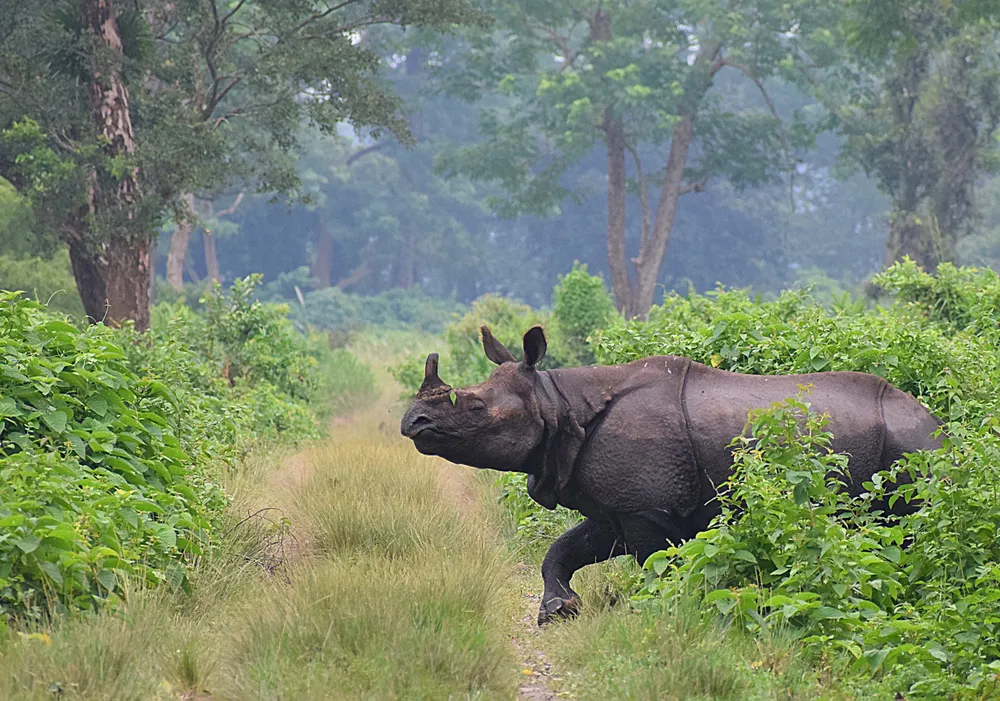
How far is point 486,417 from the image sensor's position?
251 inches

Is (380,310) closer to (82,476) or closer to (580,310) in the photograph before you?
(580,310)

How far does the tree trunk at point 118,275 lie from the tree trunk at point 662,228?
1782cm

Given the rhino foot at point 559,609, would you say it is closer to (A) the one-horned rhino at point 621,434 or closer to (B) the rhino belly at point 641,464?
(A) the one-horned rhino at point 621,434

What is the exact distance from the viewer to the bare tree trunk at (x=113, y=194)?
1580 centimetres

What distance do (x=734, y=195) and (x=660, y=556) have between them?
53.9 meters

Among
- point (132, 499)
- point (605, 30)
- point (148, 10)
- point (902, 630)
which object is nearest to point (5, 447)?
point (132, 499)

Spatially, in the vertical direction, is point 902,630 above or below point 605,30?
below

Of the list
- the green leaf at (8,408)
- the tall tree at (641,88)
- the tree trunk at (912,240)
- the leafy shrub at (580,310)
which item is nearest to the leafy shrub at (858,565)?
the green leaf at (8,408)

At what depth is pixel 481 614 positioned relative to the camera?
20.3 ft

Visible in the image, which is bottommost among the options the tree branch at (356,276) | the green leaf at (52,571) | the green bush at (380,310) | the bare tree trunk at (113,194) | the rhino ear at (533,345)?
the green bush at (380,310)

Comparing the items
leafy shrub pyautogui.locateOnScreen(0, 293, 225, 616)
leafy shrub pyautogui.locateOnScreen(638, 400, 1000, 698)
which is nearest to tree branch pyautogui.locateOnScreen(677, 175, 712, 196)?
leafy shrub pyautogui.locateOnScreen(0, 293, 225, 616)

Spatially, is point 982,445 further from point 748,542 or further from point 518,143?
point 518,143

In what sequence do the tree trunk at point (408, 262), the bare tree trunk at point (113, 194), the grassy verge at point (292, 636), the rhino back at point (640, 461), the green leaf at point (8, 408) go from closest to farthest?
the grassy verge at point (292, 636) → the rhino back at point (640, 461) → the green leaf at point (8, 408) → the bare tree trunk at point (113, 194) → the tree trunk at point (408, 262)

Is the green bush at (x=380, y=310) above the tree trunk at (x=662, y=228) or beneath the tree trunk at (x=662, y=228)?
beneath
